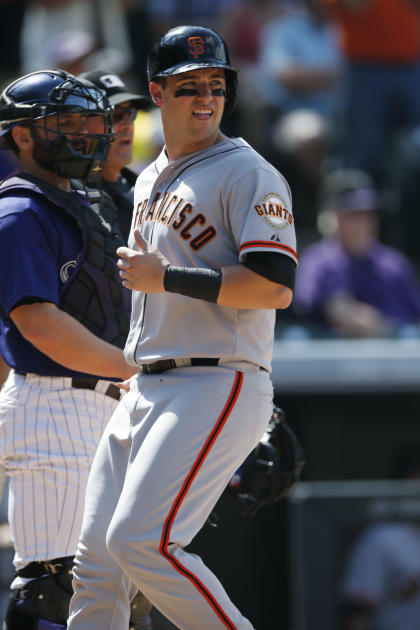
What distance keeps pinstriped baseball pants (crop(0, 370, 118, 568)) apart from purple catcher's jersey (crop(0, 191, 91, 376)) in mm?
73

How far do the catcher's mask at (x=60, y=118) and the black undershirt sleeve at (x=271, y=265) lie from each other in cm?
79

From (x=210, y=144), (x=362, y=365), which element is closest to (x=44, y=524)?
(x=210, y=144)

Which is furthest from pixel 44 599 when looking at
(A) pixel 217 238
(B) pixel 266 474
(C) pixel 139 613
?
(A) pixel 217 238

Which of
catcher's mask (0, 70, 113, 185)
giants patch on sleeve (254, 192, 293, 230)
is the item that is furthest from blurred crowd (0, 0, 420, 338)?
giants patch on sleeve (254, 192, 293, 230)

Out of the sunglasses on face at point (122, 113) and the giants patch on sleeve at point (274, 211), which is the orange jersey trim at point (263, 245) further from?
the sunglasses on face at point (122, 113)

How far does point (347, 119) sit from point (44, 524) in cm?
537

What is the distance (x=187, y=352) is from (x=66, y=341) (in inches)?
17.6

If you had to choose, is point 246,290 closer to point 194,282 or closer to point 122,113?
point 194,282

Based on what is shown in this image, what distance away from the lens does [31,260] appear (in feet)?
10.3

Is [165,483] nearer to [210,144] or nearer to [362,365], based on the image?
[210,144]

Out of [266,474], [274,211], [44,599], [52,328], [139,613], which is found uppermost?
[274,211]

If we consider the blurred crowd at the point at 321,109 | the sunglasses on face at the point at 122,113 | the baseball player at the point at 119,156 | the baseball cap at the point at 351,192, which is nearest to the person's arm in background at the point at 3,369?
the baseball player at the point at 119,156

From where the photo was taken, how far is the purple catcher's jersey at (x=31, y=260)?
3.11 metres

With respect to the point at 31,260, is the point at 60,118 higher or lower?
higher
